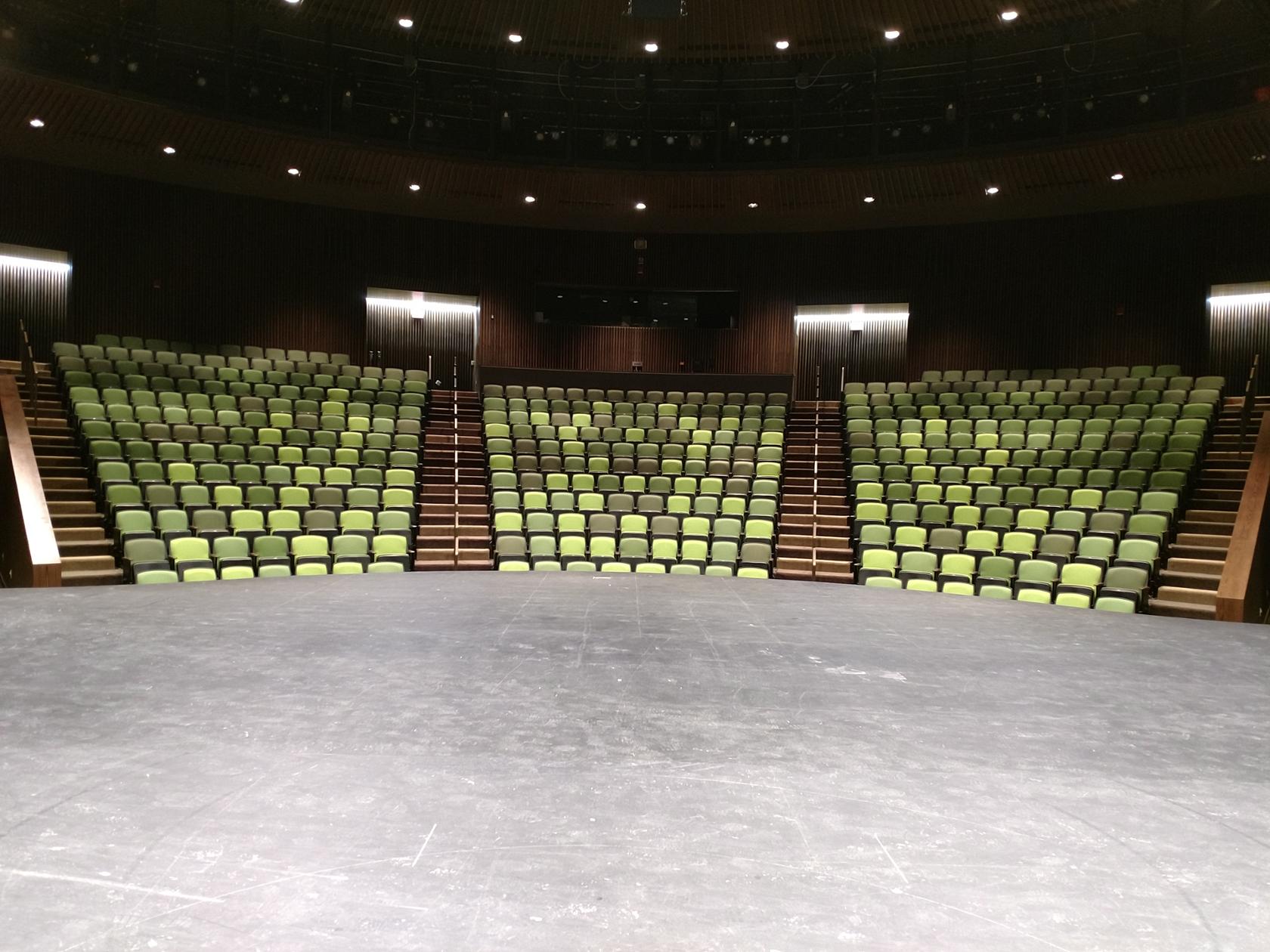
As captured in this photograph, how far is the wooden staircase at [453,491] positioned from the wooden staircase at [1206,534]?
4.52 meters

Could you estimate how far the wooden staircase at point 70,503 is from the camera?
540cm

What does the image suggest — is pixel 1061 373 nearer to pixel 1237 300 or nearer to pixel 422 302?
pixel 1237 300

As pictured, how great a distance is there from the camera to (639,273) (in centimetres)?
1087

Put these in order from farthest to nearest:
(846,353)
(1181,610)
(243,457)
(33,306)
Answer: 1. (846,353)
2. (33,306)
3. (243,457)
4. (1181,610)

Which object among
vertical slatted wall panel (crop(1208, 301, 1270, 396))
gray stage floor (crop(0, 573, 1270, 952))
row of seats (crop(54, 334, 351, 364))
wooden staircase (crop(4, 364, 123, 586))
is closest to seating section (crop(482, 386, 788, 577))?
row of seats (crop(54, 334, 351, 364))

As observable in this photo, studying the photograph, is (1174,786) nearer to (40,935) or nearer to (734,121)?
(40,935)

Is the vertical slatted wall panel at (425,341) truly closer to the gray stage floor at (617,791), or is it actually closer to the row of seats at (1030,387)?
the row of seats at (1030,387)

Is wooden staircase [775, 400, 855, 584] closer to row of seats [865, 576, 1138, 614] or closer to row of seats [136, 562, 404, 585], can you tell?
row of seats [865, 576, 1138, 614]

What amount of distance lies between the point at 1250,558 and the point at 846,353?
6.20 metres

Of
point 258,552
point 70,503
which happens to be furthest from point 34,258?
point 258,552

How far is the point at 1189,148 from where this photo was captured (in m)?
7.73

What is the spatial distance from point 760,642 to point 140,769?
199cm

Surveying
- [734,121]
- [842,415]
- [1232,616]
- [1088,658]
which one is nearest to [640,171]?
[734,121]

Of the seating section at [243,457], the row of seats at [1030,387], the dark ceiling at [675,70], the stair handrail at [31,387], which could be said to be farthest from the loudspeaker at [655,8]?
the stair handrail at [31,387]
